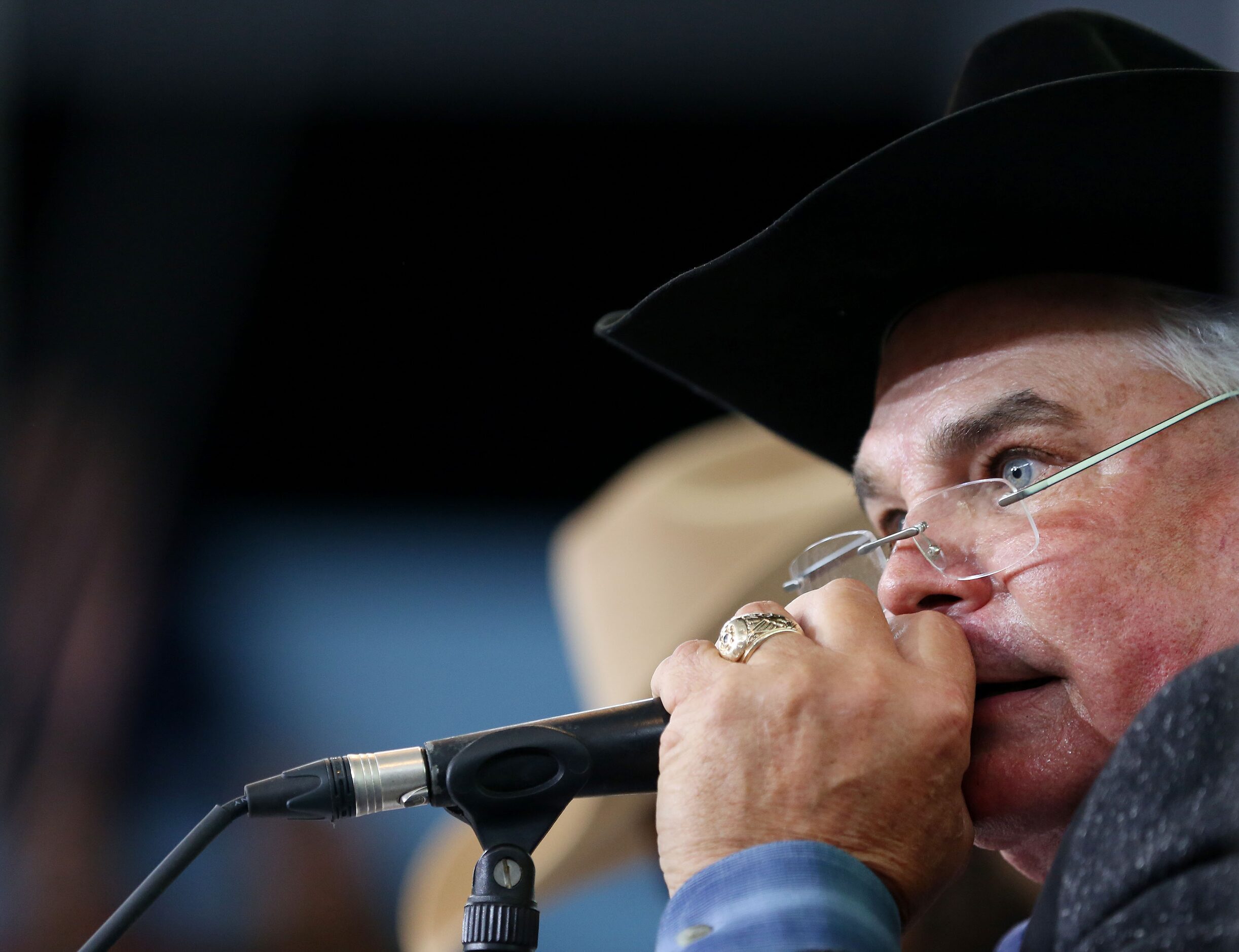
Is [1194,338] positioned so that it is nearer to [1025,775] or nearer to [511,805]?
[1025,775]

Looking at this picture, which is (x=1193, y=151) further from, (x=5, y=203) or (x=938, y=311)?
(x=5, y=203)

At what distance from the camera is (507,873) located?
1076 mm

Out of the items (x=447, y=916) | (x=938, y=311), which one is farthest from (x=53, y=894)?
(x=938, y=311)

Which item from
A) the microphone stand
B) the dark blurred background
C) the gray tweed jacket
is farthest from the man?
the dark blurred background

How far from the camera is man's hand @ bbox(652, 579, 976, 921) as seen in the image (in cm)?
100

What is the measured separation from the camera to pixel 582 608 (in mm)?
2943

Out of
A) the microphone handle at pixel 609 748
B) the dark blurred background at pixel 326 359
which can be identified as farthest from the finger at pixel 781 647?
the dark blurred background at pixel 326 359

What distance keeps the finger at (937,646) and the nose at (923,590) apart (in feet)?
0.14

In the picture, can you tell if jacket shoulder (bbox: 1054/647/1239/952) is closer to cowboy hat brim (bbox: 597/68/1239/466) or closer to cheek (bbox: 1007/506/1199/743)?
cheek (bbox: 1007/506/1199/743)

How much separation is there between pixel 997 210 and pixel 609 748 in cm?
80

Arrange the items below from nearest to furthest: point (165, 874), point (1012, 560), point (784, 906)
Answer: point (784, 906) → point (165, 874) → point (1012, 560)

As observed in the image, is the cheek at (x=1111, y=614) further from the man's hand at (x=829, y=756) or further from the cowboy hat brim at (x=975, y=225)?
→ the cowboy hat brim at (x=975, y=225)

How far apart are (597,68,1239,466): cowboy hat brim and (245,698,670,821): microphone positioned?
68cm

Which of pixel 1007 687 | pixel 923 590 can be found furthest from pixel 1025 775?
pixel 923 590
